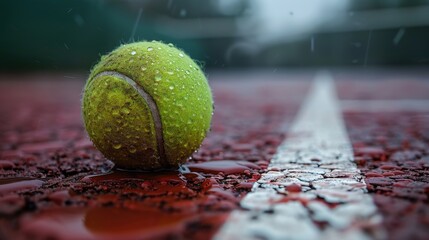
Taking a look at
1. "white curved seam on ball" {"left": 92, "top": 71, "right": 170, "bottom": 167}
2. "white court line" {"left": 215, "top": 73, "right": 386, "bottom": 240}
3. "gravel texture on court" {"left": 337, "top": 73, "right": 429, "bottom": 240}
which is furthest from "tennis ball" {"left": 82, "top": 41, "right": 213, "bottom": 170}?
"gravel texture on court" {"left": 337, "top": 73, "right": 429, "bottom": 240}

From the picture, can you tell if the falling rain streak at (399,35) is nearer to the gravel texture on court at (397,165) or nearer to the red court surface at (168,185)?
the gravel texture on court at (397,165)

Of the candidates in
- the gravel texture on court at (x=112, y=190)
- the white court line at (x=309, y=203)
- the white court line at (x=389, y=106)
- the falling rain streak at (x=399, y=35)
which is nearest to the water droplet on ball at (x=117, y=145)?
the gravel texture on court at (x=112, y=190)

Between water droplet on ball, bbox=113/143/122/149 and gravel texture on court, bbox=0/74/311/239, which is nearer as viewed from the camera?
gravel texture on court, bbox=0/74/311/239

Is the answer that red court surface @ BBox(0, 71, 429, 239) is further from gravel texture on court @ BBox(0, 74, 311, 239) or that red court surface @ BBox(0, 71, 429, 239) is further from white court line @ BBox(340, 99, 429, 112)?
white court line @ BBox(340, 99, 429, 112)

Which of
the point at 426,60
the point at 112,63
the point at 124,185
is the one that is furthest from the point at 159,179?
the point at 426,60

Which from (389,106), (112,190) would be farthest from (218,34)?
(112,190)

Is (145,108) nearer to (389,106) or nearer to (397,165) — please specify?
(397,165)
